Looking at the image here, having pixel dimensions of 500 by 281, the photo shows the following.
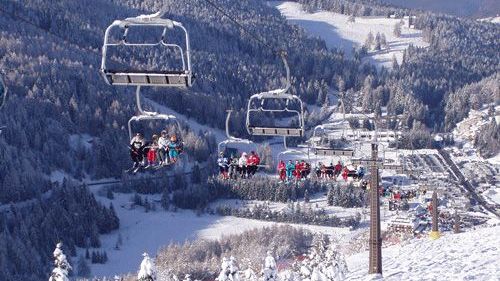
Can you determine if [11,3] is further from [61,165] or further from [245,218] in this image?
[245,218]

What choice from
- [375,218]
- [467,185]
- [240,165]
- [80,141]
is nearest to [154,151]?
[240,165]

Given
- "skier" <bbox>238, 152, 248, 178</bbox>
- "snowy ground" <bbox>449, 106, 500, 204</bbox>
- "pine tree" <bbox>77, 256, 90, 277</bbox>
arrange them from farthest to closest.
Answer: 1. "snowy ground" <bbox>449, 106, 500, 204</bbox>
2. "pine tree" <bbox>77, 256, 90, 277</bbox>
3. "skier" <bbox>238, 152, 248, 178</bbox>

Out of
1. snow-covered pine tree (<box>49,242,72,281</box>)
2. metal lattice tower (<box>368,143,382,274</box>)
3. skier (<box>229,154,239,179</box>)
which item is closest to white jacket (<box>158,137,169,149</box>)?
snow-covered pine tree (<box>49,242,72,281</box>)

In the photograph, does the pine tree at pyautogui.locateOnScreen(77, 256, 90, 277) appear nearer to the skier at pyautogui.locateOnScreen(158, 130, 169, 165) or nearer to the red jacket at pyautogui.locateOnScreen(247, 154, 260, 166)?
the red jacket at pyautogui.locateOnScreen(247, 154, 260, 166)

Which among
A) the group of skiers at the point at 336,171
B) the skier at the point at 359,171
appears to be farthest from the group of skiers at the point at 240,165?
the skier at the point at 359,171

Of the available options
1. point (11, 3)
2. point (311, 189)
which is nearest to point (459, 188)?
point (311, 189)

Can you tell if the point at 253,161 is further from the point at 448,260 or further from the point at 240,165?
the point at 448,260
